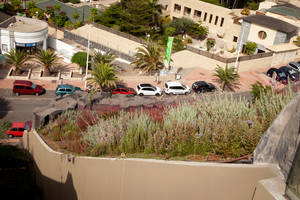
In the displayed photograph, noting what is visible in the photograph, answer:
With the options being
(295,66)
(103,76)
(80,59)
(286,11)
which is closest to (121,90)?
(103,76)

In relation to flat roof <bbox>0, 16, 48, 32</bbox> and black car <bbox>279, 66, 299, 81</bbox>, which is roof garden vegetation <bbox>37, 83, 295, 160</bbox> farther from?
flat roof <bbox>0, 16, 48, 32</bbox>

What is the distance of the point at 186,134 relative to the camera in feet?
36.7

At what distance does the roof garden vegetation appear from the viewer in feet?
33.4

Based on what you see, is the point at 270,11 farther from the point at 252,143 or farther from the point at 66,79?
the point at 252,143

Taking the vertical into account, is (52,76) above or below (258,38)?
below

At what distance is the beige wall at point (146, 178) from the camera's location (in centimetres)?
805

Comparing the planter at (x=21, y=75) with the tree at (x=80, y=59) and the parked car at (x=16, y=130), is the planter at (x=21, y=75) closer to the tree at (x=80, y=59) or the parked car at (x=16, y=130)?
the tree at (x=80, y=59)

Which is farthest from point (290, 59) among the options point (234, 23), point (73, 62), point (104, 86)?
point (73, 62)

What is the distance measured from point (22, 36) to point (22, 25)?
15.7ft

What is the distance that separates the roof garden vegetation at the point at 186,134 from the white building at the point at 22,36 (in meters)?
33.3

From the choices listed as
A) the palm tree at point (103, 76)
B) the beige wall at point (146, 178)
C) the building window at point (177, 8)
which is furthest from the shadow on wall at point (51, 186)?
the building window at point (177, 8)

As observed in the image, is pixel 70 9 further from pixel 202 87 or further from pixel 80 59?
pixel 202 87

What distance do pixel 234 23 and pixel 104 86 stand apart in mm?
29632

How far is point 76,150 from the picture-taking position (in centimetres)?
Result: 1257
